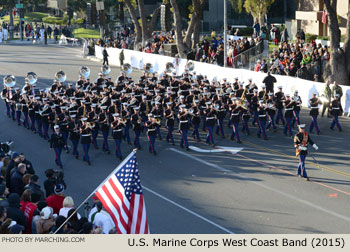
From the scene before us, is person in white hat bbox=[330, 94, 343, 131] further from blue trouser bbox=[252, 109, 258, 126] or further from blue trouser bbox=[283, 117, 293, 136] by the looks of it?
blue trouser bbox=[252, 109, 258, 126]

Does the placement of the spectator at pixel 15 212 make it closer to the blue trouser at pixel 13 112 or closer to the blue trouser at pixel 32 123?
the blue trouser at pixel 32 123

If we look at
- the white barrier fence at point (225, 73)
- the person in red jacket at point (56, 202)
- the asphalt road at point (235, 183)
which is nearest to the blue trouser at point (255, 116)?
the asphalt road at point (235, 183)

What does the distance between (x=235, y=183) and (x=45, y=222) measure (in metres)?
8.24

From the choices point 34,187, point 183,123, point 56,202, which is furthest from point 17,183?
point 183,123

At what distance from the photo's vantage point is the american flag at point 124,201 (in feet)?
32.9

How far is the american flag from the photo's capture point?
10.0 metres

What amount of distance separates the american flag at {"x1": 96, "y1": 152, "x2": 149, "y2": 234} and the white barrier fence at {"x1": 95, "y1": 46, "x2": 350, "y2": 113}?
1735 centimetres

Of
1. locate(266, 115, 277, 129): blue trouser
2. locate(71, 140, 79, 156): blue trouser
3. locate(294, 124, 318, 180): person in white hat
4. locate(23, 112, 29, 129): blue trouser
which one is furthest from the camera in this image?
locate(23, 112, 29, 129): blue trouser

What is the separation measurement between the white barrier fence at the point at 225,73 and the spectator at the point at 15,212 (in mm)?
17501

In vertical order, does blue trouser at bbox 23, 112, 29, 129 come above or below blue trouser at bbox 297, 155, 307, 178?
above

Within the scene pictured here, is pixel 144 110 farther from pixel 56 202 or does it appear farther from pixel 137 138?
pixel 56 202

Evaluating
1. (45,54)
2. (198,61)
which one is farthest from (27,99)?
(45,54)

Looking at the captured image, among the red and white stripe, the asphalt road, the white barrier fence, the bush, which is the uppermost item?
the bush

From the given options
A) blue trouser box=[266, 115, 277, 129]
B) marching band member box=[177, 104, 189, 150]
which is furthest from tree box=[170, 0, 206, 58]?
marching band member box=[177, 104, 189, 150]
